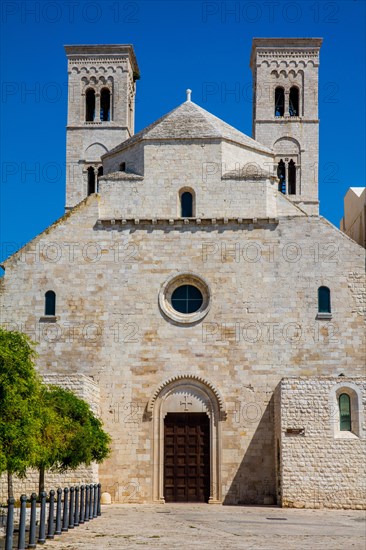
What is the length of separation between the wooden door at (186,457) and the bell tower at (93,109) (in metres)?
21.6

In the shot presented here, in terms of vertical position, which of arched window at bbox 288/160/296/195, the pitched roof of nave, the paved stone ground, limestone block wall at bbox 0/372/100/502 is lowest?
the paved stone ground

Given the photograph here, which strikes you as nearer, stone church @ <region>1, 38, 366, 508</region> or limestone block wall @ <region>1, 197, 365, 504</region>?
stone church @ <region>1, 38, 366, 508</region>

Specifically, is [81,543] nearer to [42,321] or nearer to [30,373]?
[30,373]

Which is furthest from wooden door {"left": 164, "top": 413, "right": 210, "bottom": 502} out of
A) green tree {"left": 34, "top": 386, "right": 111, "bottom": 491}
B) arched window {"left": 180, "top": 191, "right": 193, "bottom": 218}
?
arched window {"left": 180, "top": 191, "right": 193, "bottom": 218}

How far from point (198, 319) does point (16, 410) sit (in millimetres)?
12916

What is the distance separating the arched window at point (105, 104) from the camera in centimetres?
4906

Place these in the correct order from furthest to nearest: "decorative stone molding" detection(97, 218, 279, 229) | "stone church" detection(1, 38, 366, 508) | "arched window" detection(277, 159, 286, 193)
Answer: "arched window" detection(277, 159, 286, 193)
"decorative stone molding" detection(97, 218, 279, 229)
"stone church" detection(1, 38, 366, 508)

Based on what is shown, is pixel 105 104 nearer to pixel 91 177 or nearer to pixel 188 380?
pixel 91 177

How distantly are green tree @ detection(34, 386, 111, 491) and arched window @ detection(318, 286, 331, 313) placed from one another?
27.7 ft

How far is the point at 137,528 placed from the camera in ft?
62.2

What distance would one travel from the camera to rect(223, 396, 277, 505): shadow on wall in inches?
1089

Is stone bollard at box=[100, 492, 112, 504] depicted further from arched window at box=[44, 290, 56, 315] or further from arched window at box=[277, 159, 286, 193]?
A: arched window at box=[277, 159, 286, 193]

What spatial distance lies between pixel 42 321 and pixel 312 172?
21998 millimetres

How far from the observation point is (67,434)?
72.3ft
